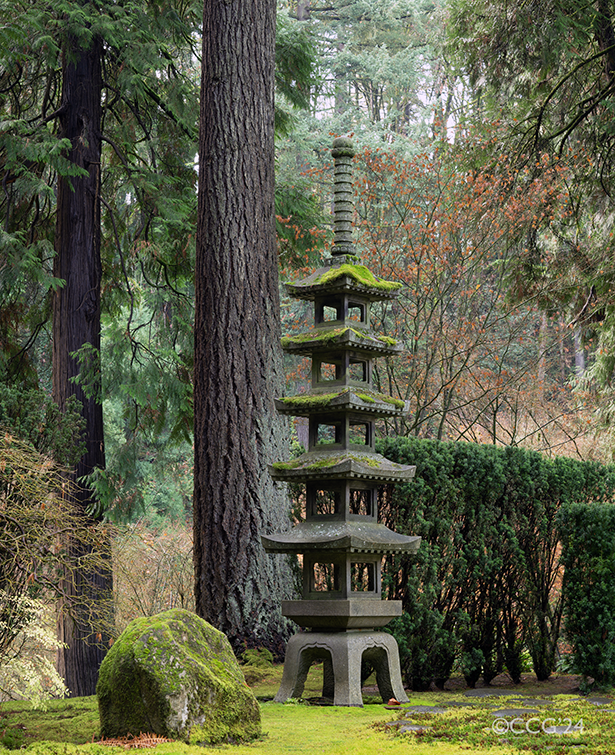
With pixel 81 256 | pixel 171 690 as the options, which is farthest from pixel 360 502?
pixel 81 256

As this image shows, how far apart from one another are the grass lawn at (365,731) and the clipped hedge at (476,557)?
780 millimetres

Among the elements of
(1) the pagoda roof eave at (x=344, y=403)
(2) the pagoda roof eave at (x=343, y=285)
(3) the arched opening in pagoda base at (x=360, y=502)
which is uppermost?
(2) the pagoda roof eave at (x=343, y=285)

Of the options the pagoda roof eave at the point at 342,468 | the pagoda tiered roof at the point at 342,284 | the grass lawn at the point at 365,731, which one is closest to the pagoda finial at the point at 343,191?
the pagoda tiered roof at the point at 342,284

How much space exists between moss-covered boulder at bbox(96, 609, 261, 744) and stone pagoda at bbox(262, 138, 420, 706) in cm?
156

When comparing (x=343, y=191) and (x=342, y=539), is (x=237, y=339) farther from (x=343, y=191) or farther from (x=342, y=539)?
(x=342, y=539)

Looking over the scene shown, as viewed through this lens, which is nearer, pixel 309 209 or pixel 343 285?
pixel 343 285

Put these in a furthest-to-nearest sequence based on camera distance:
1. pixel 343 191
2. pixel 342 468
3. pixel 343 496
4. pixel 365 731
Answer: pixel 343 191 → pixel 343 496 → pixel 342 468 → pixel 365 731

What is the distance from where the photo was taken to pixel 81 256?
394 inches

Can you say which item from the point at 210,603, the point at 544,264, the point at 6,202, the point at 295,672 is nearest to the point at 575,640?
Result: the point at 295,672

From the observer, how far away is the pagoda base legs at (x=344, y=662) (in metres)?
5.79

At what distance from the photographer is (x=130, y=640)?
165 inches

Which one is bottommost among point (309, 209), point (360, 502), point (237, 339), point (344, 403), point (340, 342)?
point (360, 502)

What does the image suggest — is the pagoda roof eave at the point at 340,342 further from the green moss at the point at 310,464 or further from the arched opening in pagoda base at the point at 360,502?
the arched opening in pagoda base at the point at 360,502

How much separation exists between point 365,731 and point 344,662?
1.26m
